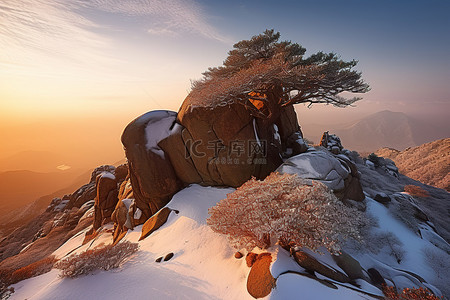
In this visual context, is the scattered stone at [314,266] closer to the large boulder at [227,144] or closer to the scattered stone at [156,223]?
the large boulder at [227,144]

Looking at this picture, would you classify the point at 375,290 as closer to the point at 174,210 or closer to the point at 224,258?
the point at 224,258

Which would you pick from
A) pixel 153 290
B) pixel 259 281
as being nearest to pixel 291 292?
A: pixel 259 281

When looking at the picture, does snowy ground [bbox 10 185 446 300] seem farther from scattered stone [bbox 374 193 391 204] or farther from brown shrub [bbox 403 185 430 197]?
brown shrub [bbox 403 185 430 197]

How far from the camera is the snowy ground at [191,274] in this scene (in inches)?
189

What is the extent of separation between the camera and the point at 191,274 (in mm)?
6234

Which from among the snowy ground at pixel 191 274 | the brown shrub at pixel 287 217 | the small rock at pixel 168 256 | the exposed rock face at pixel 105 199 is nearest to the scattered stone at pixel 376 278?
the snowy ground at pixel 191 274

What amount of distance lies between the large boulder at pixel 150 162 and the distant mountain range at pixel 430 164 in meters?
49.9

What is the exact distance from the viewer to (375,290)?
5445mm

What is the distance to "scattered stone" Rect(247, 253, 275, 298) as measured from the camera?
4.57m

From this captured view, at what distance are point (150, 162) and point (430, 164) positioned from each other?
221 feet

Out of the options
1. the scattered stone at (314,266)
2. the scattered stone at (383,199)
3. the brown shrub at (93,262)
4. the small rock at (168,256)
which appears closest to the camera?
the scattered stone at (314,266)

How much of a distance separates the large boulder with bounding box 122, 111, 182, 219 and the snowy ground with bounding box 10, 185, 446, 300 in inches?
132

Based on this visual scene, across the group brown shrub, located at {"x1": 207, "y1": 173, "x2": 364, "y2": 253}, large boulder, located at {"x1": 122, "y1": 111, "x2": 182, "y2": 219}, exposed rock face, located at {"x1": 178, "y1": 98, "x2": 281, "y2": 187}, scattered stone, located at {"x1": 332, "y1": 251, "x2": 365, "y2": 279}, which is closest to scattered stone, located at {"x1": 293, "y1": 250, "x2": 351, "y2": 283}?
brown shrub, located at {"x1": 207, "y1": 173, "x2": 364, "y2": 253}

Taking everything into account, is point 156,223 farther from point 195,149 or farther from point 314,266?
point 314,266
